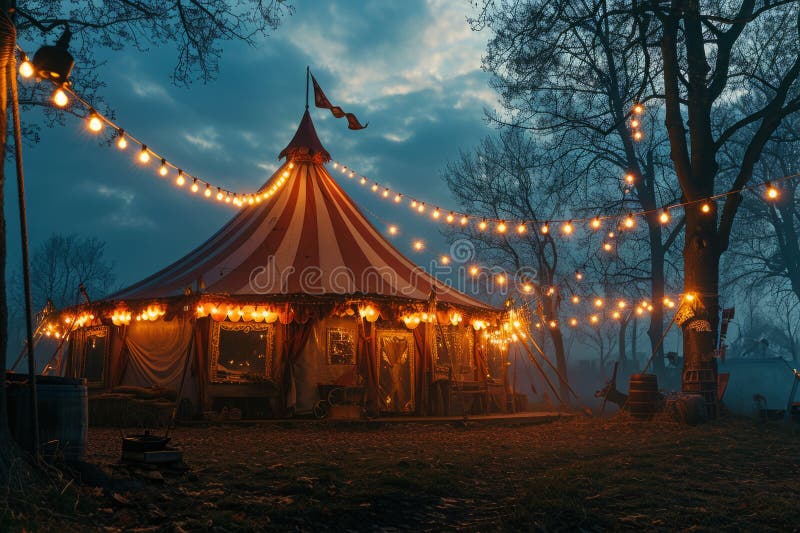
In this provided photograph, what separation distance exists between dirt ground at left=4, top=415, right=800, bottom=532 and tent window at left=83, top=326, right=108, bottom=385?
17.7ft

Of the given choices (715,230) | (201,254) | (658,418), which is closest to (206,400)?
(201,254)

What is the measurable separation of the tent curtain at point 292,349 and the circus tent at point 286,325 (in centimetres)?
2

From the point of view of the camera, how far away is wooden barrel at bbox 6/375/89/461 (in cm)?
443

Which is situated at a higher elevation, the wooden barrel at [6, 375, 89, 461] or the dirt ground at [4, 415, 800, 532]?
the wooden barrel at [6, 375, 89, 461]

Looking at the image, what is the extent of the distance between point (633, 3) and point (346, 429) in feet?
31.1

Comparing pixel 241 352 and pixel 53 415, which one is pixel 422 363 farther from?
pixel 53 415

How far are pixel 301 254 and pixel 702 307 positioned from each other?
8.47 metres

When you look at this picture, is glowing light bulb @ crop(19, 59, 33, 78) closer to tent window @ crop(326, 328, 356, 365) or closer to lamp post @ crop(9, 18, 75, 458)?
lamp post @ crop(9, 18, 75, 458)

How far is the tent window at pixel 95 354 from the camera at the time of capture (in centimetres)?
1359

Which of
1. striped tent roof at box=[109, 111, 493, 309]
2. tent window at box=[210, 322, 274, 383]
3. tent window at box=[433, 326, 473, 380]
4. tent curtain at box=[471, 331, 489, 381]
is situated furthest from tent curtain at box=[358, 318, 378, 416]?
tent curtain at box=[471, 331, 489, 381]

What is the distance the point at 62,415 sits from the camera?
4.78 metres

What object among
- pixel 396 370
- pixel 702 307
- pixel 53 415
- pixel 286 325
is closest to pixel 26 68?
pixel 53 415

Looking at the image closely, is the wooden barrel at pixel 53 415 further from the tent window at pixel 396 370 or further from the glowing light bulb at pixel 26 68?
the tent window at pixel 396 370

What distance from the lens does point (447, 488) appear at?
5.25 metres
